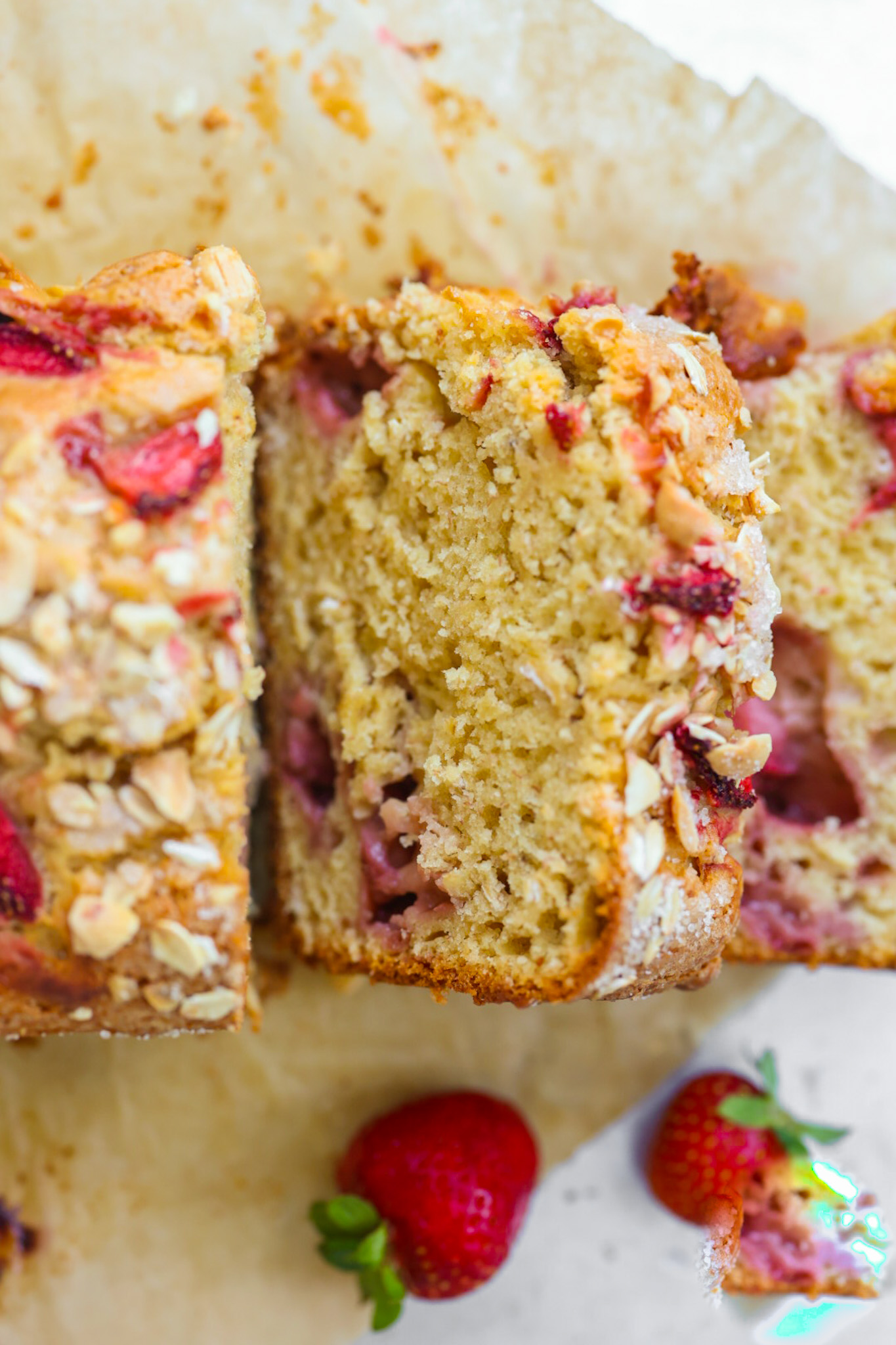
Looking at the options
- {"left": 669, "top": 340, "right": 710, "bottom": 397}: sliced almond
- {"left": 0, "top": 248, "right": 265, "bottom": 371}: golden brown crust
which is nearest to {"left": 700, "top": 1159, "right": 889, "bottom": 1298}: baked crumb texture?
{"left": 669, "top": 340, "right": 710, "bottom": 397}: sliced almond

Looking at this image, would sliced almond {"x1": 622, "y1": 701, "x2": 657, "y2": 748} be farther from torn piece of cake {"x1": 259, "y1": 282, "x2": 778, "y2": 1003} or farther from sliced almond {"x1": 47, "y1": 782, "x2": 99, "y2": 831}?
sliced almond {"x1": 47, "y1": 782, "x2": 99, "y2": 831}

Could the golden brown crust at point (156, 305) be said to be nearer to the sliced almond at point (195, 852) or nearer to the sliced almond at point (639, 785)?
the sliced almond at point (195, 852)

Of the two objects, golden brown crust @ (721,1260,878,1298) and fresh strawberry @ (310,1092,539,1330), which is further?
golden brown crust @ (721,1260,878,1298)

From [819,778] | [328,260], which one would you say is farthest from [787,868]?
[328,260]

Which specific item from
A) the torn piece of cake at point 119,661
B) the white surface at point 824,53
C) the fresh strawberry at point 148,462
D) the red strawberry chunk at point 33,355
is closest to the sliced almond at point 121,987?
the torn piece of cake at point 119,661

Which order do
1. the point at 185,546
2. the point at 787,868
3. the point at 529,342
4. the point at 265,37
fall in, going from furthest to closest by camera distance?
1. the point at 265,37
2. the point at 787,868
3. the point at 529,342
4. the point at 185,546

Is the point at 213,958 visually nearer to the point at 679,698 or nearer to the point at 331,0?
the point at 679,698
